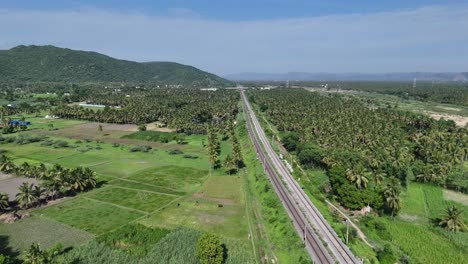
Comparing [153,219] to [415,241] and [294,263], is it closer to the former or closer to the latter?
[294,263]

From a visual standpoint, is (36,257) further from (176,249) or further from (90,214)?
(90,214)

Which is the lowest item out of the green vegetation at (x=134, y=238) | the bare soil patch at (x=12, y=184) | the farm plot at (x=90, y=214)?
the farm plot at (x=90, y=214)

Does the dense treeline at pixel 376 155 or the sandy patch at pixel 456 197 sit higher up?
the dense treeline at pixel 376 155

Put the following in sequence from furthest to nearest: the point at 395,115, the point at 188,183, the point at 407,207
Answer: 1. the point at 395,115
2. the point at 188,183
3. the point at 407,207

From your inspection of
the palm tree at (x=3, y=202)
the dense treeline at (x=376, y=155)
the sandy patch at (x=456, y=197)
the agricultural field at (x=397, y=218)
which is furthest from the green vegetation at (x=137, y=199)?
the sandy patch at (x=456, y=197)

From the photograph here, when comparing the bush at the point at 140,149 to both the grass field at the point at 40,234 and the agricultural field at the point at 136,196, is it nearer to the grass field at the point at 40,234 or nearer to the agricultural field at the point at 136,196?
the agricultural field at the point at 136,196

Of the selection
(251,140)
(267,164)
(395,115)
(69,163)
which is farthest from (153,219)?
(395,115)

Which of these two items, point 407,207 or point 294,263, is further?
point 407,207

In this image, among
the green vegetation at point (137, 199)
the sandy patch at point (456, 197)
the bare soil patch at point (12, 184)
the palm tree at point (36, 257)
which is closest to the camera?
the palm tree at point (36, 257)
